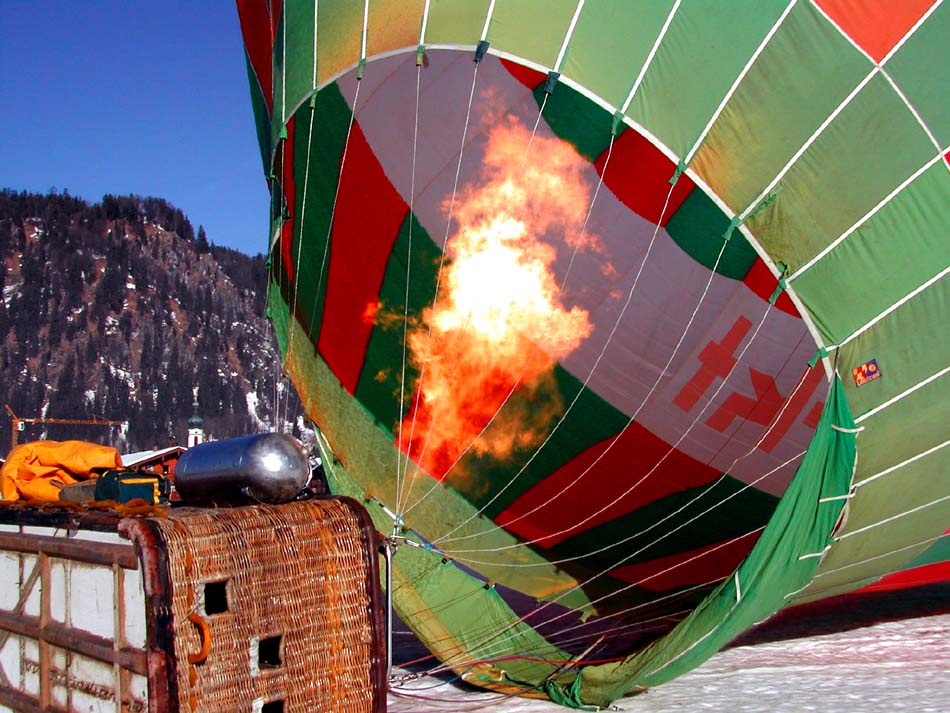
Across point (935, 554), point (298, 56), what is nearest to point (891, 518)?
point (935, 554)

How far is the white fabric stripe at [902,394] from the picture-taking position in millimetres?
4192

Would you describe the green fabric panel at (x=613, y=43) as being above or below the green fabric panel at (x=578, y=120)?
Result: above

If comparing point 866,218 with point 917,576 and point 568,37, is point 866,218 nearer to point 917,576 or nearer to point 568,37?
point 568,37

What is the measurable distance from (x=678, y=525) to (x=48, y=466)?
3.46 meters

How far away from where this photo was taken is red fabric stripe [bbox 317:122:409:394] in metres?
5.29

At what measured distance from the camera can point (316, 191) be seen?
5.57 m

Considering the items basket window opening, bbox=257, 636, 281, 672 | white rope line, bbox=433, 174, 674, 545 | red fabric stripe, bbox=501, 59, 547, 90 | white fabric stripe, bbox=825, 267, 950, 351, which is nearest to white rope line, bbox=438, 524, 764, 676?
white rope line, bbox=433, 174, 674, 545

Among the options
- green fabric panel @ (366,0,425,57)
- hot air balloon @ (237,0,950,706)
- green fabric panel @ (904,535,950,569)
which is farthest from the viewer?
green fabric panel @ (904,535,950,569)

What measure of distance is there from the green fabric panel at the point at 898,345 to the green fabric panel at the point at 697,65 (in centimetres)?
96

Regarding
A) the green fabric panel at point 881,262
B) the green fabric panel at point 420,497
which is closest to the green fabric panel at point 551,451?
the green fabric panel at point 420,497

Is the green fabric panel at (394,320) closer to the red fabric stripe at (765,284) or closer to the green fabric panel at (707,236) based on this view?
the green fabric panel at (707,236)

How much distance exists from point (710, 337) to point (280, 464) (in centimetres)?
232

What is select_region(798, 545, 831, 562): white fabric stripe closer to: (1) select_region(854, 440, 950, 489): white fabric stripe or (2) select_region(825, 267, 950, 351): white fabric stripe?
(1) select_region(854, 440, 950, 489): white fabric stripe

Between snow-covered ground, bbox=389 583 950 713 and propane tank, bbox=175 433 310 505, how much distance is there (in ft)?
6.05
